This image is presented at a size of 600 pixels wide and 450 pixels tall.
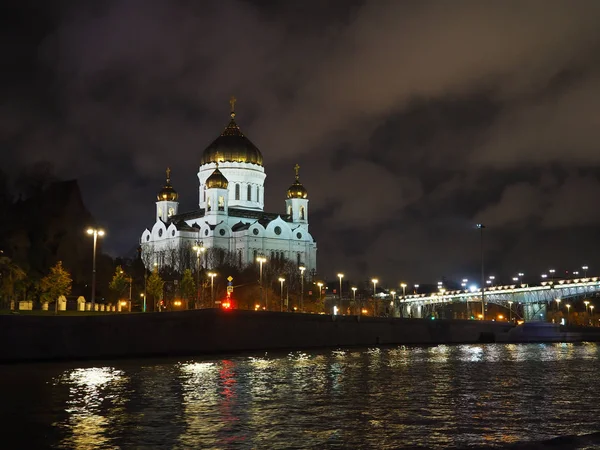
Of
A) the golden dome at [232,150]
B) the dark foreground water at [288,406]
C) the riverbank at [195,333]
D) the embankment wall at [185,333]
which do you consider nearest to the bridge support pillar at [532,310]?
the golden dome at [232,150]

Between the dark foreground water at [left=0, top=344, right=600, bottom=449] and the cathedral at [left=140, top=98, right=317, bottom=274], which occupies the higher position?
the cathedral at [left=140, top=98, right=317, bottom=274]

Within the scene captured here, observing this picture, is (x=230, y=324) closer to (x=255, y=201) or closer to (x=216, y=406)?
(x=216, y=406)

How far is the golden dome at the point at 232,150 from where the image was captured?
132625 mm

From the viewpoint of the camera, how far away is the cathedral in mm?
130250

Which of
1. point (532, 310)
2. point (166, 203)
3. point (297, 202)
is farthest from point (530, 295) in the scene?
point (166, 203)

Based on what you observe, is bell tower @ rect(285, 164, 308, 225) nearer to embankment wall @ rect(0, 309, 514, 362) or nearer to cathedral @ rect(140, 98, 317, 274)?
cathedral @ rect(140, 98, 317, 274)

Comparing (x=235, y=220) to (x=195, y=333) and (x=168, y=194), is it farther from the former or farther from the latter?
(x=195, y=333)

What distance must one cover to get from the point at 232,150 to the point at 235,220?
10930mm

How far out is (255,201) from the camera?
138m

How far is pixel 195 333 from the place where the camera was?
47.5m

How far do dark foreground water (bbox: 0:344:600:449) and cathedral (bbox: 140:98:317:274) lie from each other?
307ft

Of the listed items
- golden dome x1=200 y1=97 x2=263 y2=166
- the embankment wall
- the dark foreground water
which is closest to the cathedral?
golden dome x1=200 y1=97 x2=263 y2=166

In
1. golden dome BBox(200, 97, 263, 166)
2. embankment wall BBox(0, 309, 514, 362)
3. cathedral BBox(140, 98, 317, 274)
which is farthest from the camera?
golden dome BBox(200, 97, 263, 166)

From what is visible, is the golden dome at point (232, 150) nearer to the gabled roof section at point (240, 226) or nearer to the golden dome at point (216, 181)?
the golden dome at point (216, 181)
